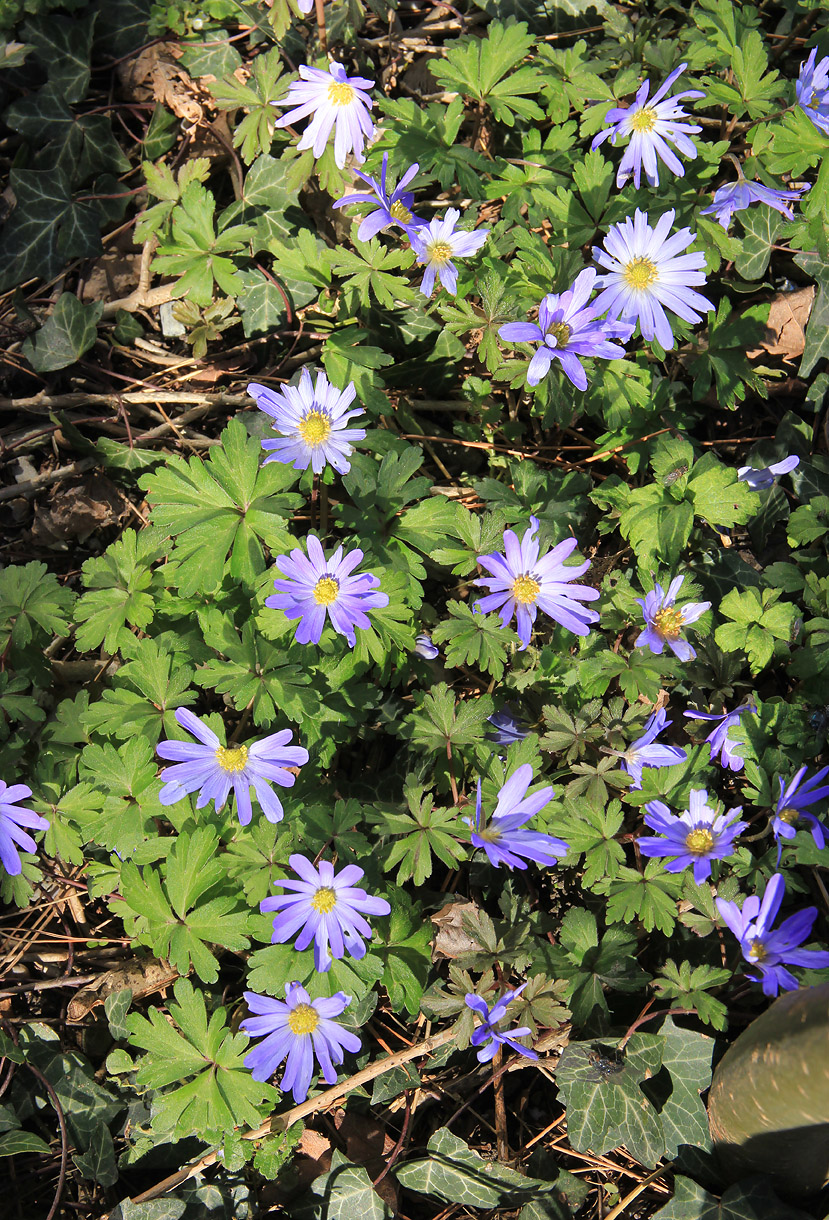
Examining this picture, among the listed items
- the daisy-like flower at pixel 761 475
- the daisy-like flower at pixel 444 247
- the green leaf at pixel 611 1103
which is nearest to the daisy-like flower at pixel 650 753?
the green leaf at pixel 611 1103

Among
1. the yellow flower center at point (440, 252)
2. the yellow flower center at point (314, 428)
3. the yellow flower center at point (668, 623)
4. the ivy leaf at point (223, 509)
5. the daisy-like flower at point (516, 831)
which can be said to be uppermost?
the yellow flower center at point (440, 252)

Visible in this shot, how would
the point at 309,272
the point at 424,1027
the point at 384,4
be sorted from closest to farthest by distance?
the point at 424,1027 < the point at 309,272 < the point at 384,4

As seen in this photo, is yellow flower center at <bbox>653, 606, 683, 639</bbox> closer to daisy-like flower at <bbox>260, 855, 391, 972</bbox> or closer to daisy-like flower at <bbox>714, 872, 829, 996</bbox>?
daisy-like flower at <bbox>714, 872, 829, 996</bbox>

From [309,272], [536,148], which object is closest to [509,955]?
[309,272]

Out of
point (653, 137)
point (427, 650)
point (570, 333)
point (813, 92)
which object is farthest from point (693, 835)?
point (813, 92)

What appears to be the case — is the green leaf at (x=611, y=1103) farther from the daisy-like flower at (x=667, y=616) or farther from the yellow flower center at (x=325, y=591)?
the yellow flower center at (x=325, y=591)

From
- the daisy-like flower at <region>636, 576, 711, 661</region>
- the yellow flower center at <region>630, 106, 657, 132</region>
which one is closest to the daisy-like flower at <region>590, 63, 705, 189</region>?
the yellow flower center at <region>630, 106, 657, 132</region>

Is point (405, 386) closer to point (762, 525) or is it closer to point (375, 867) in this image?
point (762, 525)
